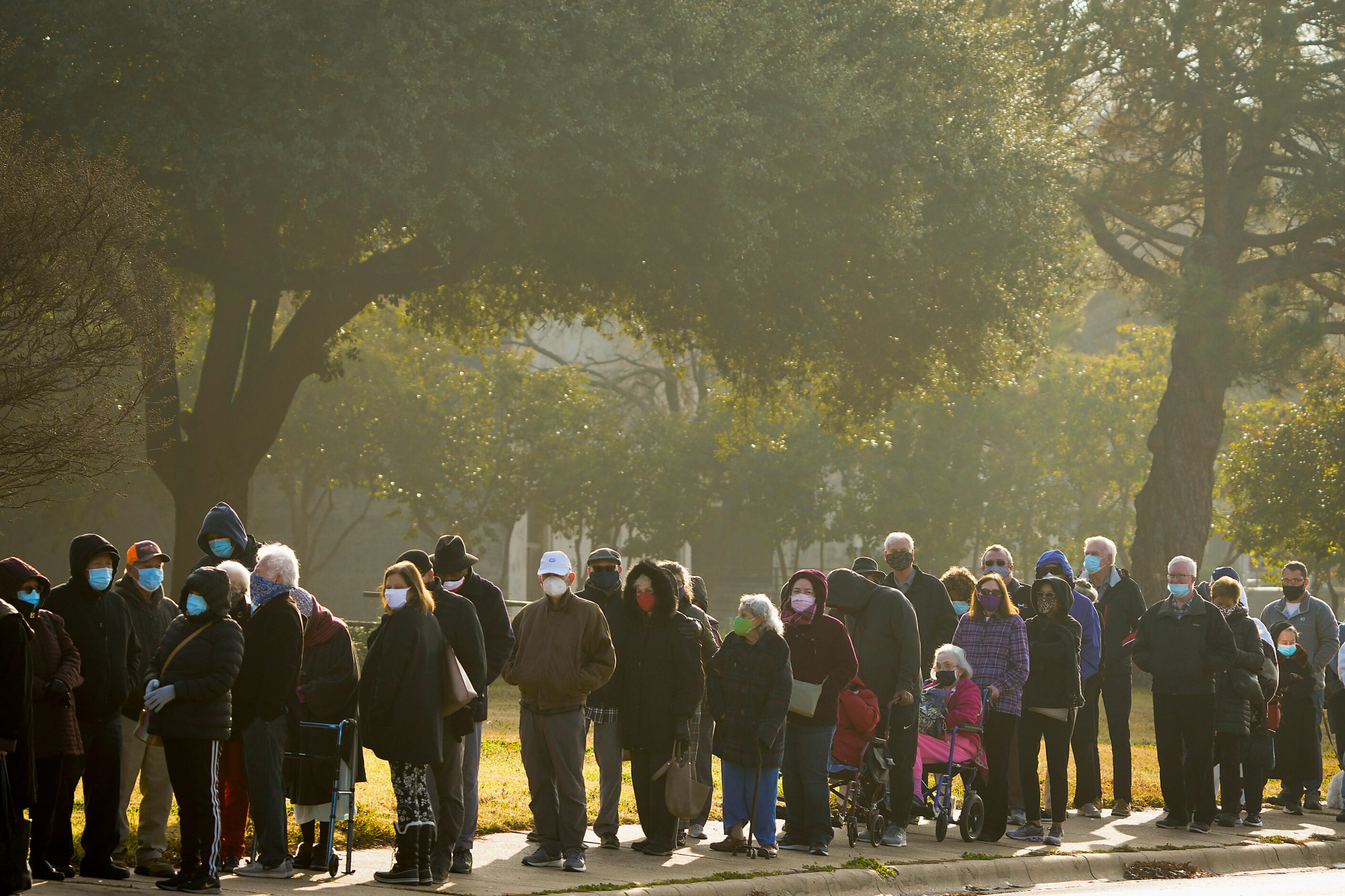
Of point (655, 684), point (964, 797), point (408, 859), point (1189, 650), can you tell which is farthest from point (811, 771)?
point (1189, 650)

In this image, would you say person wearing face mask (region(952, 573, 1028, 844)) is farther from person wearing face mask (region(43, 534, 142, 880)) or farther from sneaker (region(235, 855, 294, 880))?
person wearing face mask (region(43, 534, 142, 880))

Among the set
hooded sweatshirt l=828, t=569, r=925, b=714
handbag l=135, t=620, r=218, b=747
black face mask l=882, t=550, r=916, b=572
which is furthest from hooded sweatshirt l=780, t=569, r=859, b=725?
handbag l=135, t=620, r=218, b=747

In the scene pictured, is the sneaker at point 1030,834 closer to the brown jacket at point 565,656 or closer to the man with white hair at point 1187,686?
the man with white hair at point 1187,686

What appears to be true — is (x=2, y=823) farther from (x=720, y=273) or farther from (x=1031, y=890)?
(x=720, y=273)

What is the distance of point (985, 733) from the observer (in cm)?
1092

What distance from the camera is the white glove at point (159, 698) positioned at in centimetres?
770

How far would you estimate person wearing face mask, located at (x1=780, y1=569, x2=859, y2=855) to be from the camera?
32.2 feet

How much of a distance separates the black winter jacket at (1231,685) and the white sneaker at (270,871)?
7.30 m

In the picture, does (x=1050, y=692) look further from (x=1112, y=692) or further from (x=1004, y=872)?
(x=1112, y=692)

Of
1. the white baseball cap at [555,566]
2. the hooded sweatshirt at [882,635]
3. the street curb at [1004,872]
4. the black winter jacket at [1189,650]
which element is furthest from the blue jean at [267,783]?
the black winter jacket at [1189,650]

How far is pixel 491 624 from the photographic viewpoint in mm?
9188

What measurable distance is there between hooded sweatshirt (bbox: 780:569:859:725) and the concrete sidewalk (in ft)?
3.05

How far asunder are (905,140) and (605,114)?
4.78 metres

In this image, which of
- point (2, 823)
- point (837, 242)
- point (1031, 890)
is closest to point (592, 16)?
point (837, 242)
